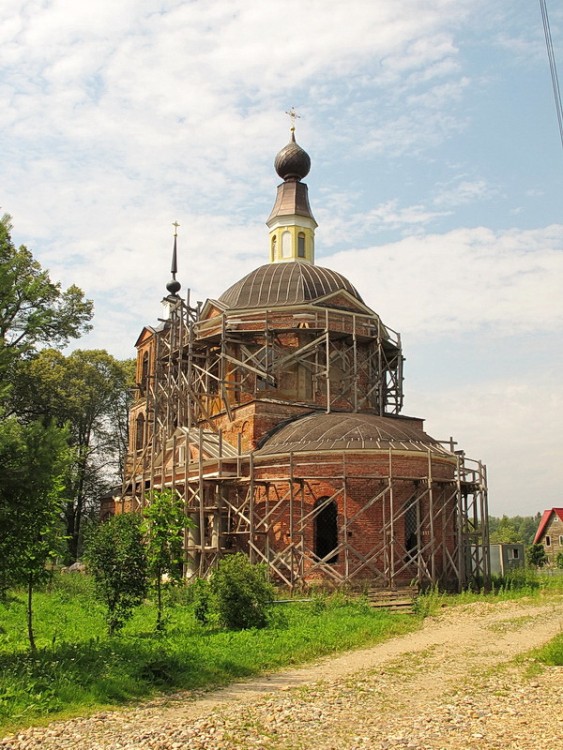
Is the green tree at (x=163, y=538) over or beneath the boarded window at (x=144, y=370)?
beneath

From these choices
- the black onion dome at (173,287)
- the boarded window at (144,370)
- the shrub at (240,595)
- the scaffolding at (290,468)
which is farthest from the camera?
the black onion dome at (173,287)

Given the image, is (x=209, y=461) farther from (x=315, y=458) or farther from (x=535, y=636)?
(x=535, y=636)

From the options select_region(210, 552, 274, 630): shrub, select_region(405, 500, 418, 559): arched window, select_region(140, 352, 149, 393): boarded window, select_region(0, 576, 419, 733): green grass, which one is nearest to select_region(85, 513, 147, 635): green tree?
select_region(0, 576, 419, 733): green grass

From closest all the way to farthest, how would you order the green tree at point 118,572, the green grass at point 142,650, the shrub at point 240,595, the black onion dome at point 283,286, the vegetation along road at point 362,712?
the vegetation along road at point 362,712 → the green grass at point 142,650 → the green tree at point 118,572 → the shrub at point 240,595 → the black onion dome at point 283,286

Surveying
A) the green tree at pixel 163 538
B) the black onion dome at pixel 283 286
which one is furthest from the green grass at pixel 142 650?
the black onion dome at pixel 283 286

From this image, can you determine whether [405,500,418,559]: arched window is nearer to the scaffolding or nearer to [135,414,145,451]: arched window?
the scaffolding

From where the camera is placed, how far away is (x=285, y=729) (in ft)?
25.5

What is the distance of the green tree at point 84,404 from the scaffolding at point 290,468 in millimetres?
7204

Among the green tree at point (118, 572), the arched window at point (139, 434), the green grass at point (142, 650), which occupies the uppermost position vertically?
the arched window at point (139, 434)

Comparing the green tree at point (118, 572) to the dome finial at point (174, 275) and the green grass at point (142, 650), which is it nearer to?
the green grass at point (142, 650)

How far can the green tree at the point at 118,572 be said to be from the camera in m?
13.1

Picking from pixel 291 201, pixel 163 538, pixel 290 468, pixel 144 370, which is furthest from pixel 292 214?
pixel 163 538

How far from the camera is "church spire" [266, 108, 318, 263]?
30.3m

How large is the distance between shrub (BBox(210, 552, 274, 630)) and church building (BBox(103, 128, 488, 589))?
5.04m
